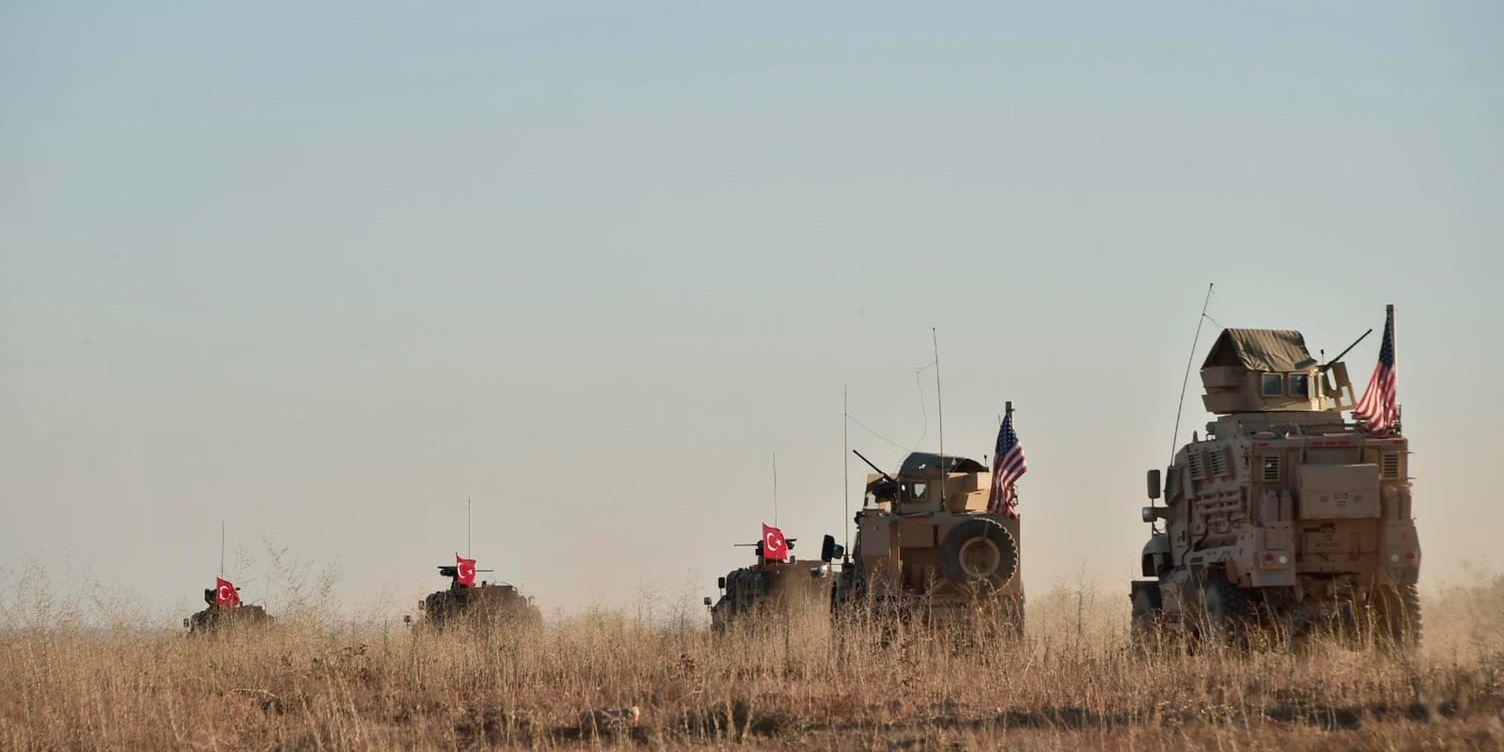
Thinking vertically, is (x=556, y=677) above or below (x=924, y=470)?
below

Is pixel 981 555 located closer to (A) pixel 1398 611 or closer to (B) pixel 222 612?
(A) pixel 1398 611

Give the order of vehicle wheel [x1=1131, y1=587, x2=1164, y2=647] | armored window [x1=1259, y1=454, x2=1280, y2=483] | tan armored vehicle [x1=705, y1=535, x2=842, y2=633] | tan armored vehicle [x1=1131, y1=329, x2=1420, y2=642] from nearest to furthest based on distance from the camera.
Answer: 1. tan armored vehicle [x1=1131, y1=329, x2=1420, y2=642]
2. armored window [x1=1259, y1=454, x2=1280, y2=483]
3. vehicle wheel [x1=1131, y1=587, x2=1164, y2=647]
4. tan armored vehicle [x1=705, y1=535, x2=842, y2=633]

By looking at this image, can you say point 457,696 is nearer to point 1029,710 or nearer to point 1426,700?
point 1029,710

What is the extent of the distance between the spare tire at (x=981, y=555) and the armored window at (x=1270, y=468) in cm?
354

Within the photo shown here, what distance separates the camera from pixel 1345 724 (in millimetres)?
14312

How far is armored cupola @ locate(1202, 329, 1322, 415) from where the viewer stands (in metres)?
24.3

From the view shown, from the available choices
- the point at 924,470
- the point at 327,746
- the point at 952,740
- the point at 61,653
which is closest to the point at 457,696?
the point at 327,746

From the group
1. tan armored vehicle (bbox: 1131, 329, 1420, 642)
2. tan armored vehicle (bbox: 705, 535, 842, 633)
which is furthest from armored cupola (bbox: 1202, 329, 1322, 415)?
tan armored vehicle (bbox: 705, 535, 842, 633)

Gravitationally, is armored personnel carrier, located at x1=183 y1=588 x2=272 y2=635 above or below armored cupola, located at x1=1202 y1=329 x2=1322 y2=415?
below

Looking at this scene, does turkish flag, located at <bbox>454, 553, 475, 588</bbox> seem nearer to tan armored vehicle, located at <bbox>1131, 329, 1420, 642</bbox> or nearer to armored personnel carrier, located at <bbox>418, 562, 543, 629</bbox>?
armored personnel carrier, located at <bbox>418, 562, 543, 629</bbox>

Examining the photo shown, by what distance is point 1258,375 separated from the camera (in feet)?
79.7

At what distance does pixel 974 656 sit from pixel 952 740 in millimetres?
6123

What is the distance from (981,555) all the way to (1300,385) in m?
5.02

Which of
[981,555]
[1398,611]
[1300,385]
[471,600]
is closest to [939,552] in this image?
[981,555]
